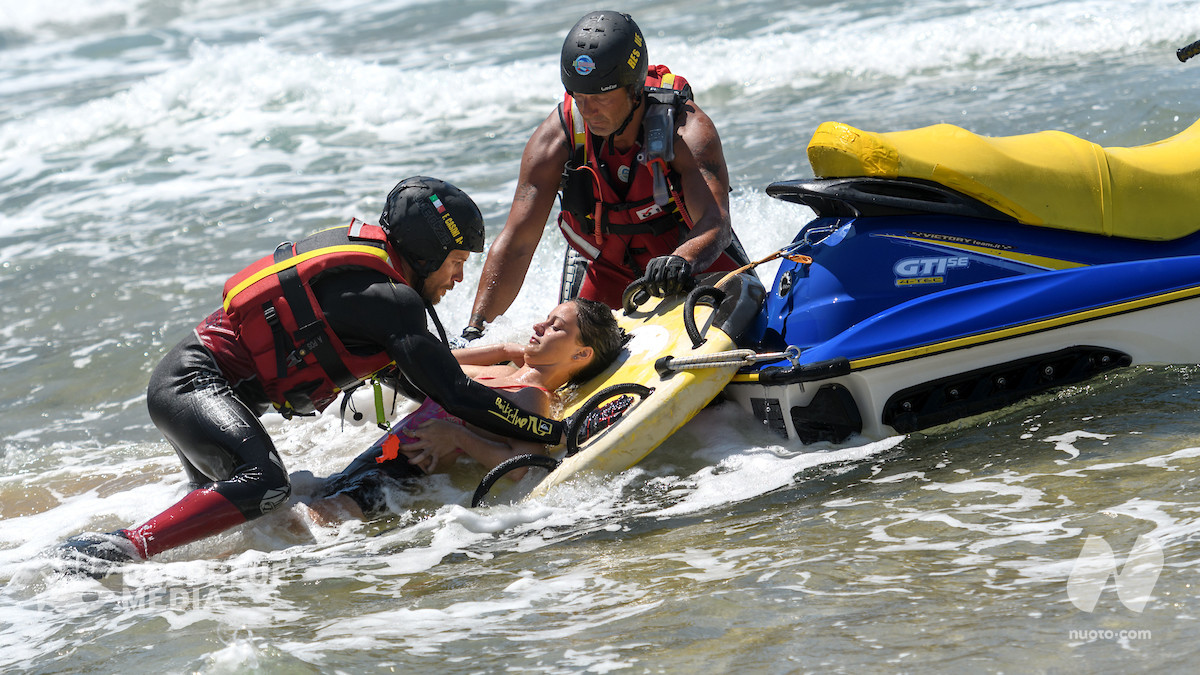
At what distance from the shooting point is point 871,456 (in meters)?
4.41

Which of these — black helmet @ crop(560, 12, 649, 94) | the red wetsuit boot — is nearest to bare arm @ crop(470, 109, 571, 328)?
black helmet @ crop(560, 12, 649, 94)

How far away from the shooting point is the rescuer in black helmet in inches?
193

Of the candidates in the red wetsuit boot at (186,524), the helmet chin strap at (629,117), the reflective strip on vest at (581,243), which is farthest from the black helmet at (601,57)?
the red wetsuit boot at (186,524)

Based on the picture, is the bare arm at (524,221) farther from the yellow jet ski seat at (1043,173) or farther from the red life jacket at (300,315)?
the yellow jet ski seat at (1043,173)

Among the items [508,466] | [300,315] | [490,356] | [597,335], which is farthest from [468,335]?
[300,315]

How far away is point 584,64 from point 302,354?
1.78m

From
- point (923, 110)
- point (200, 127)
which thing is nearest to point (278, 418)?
point (923, 110)

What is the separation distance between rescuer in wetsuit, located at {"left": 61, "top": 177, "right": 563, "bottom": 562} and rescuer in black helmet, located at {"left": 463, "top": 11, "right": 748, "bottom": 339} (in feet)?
3.05

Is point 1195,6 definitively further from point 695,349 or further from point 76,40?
point 76,40

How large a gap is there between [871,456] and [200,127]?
1198 centimetres

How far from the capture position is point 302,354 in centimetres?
425

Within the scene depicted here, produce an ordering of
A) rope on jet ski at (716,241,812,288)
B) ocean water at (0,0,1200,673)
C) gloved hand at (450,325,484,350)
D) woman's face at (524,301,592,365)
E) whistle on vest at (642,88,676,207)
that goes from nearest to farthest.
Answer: ocean water at (0,0,1200,673) → rope on jet ski at (716,241,812,288) → woman's face at (524,301,592,365) → whistle on vest at (642,88,676,207) → gloved hand at (450,325,484,350)

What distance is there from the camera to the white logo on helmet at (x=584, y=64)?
16.0 ft

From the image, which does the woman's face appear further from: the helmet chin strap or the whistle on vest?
the helmet chin strap
